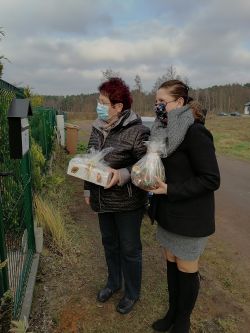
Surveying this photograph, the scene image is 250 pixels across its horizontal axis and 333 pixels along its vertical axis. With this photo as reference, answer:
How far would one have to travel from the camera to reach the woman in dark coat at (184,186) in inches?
98.9

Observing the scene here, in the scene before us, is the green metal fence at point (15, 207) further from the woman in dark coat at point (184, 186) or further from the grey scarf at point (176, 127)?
the grey scarf at point (176, 127)

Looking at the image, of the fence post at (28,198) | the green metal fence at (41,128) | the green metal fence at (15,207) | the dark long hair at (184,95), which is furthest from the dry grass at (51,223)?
the dark long hair at (184,95)

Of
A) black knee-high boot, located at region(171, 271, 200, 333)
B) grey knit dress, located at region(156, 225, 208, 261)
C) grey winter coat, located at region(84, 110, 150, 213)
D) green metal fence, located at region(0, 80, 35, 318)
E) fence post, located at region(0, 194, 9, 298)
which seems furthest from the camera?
green metal fence, located at region(0, 80, 35, 318)

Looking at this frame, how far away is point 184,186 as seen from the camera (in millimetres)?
2570

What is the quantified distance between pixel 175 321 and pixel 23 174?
1858 mm

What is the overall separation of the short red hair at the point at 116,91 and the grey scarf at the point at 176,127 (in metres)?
0.57

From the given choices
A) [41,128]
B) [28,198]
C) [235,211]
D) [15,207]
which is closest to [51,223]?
[28,198]

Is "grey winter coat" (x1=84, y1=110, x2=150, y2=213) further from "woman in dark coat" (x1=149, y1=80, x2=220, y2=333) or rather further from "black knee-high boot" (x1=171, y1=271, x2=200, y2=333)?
"black knee-high boot" (x1=171, y1=271, x2=200, y2=333)

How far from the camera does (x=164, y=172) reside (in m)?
2.69

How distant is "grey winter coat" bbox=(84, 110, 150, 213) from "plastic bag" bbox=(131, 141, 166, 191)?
28cm

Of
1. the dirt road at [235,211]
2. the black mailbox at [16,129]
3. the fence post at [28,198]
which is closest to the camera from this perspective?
the black mailbox at [16,129]

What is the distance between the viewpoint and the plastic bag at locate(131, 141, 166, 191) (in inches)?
103

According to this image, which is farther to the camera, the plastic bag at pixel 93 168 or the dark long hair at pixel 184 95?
the plastic bag at pixel 93 168

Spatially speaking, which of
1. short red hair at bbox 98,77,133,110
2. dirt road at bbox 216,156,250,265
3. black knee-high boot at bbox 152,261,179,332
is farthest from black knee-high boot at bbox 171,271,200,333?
dirt road at bbox 216,156,250,265
